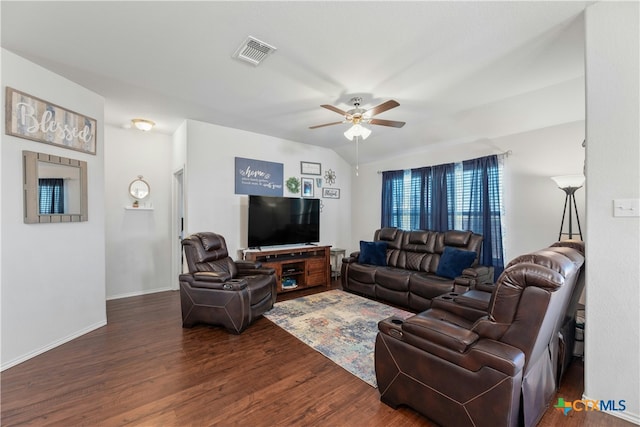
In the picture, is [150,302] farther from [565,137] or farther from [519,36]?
[565,137]

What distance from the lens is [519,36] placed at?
6.79 ft

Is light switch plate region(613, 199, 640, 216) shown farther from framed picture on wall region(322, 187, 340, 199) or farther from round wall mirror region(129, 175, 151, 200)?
round wall mirror region(129, 175, 151, 200)

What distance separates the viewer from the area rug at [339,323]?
240cm

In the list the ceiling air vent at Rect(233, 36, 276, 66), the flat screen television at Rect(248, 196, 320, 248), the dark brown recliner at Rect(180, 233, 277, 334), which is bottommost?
the dark brown recliner at Rect(180, 233, 277, 334)

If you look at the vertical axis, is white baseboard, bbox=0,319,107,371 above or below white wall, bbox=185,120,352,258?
below

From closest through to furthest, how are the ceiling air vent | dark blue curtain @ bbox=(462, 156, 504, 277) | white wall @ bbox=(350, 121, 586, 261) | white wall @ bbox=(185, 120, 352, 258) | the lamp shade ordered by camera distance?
the ceiling air vent, the lamp shade, white wall @ bbox=(350, 121, 586, 261), dark blue curtain @ bbox=(462, 156, 504, 277), white wall @ bbox=(185, 120, 352, 258)

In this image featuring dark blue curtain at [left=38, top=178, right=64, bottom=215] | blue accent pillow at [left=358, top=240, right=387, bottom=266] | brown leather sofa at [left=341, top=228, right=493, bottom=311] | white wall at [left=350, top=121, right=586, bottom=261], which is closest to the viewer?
dark blue curtain at [left=38, top=178, right=64, bottom=215]

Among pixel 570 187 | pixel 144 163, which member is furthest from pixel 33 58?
pixel 570 187

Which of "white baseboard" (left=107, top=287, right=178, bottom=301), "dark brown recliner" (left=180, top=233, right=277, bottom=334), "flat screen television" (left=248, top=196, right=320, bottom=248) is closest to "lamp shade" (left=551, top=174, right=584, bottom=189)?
"flat screen television" (left=248, top=196, right=320, bottom=248)

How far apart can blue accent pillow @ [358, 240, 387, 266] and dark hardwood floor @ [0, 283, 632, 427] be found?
6.64 ft

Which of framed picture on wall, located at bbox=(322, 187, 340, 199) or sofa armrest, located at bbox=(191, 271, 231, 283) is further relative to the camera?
framed picture on wall, located at bbox=(322, 187, 340, 199)

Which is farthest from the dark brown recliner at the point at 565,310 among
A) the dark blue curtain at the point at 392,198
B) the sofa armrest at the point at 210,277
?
the dark blue curtain at the point at 392,198

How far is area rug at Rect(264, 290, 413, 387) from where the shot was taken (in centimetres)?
240

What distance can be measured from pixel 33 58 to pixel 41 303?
2.21 metres
